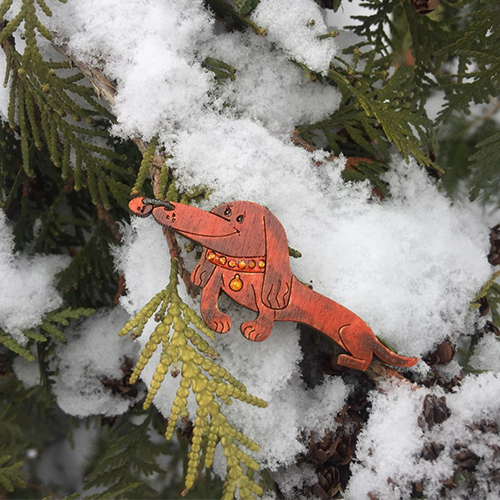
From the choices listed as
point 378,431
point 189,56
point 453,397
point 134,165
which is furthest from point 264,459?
point 189,56

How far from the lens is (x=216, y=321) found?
990mm

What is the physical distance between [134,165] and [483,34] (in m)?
0.91

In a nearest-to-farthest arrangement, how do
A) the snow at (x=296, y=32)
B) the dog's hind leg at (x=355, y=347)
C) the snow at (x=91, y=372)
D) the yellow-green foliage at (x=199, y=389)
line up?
the yellow-green foliage at (x=199, y=389) < the dog's hind leg at (x=355, y=347) < the snow at (x=296, y=32) < the snow at (x=91, y=372)

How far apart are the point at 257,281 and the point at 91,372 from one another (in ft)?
2.46

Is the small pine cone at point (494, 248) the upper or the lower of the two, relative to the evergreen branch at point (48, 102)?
upper

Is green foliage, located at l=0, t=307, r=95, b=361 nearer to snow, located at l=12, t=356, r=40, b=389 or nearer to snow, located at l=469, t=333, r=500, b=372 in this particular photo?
snow, located at l=12, t=356, r=40, b=389

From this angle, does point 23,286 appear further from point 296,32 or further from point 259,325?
point 296,32

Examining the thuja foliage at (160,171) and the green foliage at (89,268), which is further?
the green foliage at (89,268)

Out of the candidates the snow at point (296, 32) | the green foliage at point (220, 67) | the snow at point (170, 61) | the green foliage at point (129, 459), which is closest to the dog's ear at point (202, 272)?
the snow at point (170, 61)

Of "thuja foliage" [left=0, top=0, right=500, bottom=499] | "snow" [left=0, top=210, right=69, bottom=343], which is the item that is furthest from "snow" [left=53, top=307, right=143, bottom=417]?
"snow" [left=0, top=210, right=69, bottom=343]

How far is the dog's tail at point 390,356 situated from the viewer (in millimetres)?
1017

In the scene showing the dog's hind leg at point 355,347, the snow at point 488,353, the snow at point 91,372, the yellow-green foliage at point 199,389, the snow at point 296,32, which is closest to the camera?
the yellow-green foliage at point 199,389

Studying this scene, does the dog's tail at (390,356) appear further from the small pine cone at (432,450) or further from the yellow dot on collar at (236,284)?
the yellow dot on collar at (236,284)

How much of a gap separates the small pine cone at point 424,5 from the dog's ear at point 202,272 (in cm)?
91
